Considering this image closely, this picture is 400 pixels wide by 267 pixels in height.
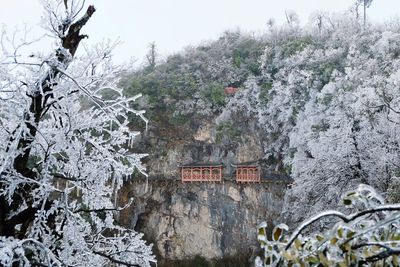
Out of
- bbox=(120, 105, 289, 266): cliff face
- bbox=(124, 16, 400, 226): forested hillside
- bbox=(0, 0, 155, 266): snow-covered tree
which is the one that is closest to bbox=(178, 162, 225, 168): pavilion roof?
bbox=(120, 105, 289, 266): cliff face

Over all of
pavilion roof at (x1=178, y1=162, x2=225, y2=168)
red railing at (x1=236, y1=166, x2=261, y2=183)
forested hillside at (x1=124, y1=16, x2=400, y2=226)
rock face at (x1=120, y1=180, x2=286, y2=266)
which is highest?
forested hillside at (x1=124, y1=16, x2=400, y2=226)

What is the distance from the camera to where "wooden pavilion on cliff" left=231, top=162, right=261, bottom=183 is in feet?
76.6

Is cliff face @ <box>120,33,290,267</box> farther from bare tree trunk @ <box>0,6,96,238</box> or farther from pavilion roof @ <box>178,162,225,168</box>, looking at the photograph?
bare tree trunk @ <box>0,6,96,238</box>

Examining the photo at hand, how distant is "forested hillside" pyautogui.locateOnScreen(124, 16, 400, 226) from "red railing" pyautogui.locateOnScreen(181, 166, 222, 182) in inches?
114

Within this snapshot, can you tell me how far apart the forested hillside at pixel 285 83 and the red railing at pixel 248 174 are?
1.41 meters

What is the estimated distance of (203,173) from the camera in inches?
935

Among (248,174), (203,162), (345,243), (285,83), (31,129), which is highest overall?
(285,83)

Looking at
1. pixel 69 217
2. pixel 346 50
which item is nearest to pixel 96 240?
pixel 69 217

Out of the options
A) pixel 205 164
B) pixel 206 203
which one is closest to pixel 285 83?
pixel 205 164

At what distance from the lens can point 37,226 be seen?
12.1ft

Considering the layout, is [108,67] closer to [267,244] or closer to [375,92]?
[267,244]

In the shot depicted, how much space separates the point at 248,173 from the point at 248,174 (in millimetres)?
68

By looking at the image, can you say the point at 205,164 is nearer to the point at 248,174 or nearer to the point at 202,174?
the point at 202,174

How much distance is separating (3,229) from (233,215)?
19712mm
